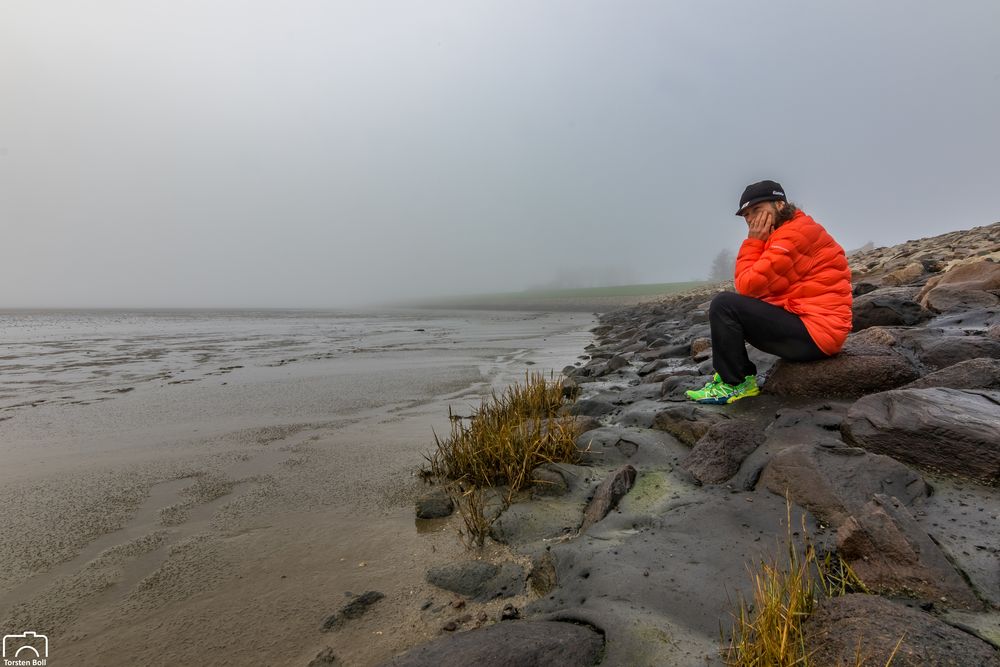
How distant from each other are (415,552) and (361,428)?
2733mm

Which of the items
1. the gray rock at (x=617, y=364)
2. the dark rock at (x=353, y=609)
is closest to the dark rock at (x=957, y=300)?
the gray rock at (x=617, y=364)

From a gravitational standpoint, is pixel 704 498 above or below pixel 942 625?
below

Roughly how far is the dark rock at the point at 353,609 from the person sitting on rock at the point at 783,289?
3446mm

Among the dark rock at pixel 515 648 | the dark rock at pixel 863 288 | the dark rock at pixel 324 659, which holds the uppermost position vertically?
the dark rock at pixel 863 288

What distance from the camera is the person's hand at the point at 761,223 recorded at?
3.84m

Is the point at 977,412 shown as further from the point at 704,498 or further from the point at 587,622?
the point at 587,622

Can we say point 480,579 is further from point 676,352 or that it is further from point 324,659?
point 676,352

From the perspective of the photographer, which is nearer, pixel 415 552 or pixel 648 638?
pixel 648 638

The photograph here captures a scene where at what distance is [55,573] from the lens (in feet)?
7.93

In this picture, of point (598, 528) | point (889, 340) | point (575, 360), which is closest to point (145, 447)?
point (598, 528)

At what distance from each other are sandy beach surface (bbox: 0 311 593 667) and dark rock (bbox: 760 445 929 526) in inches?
67.0

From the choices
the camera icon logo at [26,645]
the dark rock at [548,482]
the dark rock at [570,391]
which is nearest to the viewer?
the camera icon logo at [26,645]

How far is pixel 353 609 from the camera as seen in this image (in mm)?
2096

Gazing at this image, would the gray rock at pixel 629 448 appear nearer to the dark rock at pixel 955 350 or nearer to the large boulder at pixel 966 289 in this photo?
the dark rock at pixel 955 350
